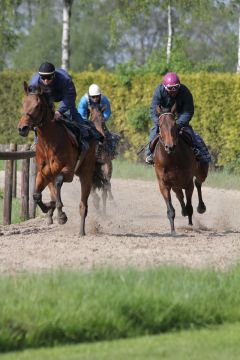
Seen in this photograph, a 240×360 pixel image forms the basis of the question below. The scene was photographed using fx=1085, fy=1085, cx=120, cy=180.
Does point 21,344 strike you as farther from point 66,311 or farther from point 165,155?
point 165,155

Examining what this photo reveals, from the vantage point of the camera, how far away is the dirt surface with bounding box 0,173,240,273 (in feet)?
37.4

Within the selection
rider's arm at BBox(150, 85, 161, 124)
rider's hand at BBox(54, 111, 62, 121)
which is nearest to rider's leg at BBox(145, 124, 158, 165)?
rider's arm at BBox(150, 85, 161, 124)

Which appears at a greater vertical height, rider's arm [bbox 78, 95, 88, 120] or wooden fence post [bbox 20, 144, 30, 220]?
rider's arm [bbox 78, 95, 88, 120]

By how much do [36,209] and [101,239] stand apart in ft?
20.1

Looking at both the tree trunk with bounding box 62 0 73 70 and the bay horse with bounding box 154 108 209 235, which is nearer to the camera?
the bay horse with bounding box 154 108 209 235

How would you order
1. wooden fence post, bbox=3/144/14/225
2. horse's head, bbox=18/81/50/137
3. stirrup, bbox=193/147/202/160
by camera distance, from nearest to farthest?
horse's head, bbox=18/81/50/137 < stirrup, bbox=193/147/202/160 < wooden fence post, bbox=3/144/14/225

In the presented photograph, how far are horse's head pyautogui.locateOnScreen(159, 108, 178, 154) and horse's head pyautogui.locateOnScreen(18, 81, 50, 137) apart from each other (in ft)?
5.83

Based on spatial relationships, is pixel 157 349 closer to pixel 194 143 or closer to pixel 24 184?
pixel 194 143

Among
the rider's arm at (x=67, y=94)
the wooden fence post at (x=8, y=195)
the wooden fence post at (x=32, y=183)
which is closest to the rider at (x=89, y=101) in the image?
the wooden fence post at (x=32, y=183)

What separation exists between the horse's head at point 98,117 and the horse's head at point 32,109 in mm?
5225

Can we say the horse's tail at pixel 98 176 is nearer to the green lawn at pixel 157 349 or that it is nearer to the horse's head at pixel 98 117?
the horse's head at pixel 98 117

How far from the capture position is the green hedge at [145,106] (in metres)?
28.6

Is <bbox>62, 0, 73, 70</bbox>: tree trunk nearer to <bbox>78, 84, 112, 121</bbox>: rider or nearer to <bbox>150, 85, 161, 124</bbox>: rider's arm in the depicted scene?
<bbox>78, 84, 112, 121</bbox>: rider

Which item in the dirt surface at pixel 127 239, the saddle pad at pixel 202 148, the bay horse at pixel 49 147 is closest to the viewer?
the dirt surface at pixel 127 239
